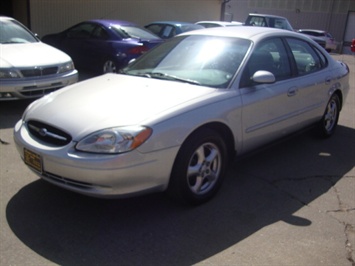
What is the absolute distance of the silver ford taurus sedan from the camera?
3.19 metres

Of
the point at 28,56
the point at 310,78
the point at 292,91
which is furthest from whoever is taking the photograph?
the point at 28,56

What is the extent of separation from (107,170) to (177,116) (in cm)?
73

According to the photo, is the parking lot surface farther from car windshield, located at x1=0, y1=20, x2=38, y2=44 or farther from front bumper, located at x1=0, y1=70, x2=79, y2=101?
car windshield, located at x1=0, y1=20, x2=38, y2=44

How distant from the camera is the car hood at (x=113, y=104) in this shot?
3311 millimetres

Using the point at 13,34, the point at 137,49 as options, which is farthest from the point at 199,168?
the point at 137,49

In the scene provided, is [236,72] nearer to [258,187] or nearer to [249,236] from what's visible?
[258,187]

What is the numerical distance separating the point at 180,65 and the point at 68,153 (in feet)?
5.42

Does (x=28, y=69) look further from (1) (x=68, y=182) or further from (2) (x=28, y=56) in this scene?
(1) (x=68, y=182)

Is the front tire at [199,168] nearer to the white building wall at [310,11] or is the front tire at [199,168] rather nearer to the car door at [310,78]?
the car door at [310,78]

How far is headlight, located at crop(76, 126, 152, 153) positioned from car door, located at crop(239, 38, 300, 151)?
1262mm

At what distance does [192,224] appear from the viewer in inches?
136

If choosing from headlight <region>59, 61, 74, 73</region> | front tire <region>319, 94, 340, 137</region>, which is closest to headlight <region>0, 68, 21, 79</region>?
headlight <region>59, 61, 74, 73</region>

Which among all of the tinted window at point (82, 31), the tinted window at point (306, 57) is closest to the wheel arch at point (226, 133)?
the tinted window at point (306, 57)

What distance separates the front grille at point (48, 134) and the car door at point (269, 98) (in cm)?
170
